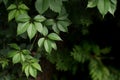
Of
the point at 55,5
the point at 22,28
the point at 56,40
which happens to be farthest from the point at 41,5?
the point at 56,40

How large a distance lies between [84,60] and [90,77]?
27 centimetres

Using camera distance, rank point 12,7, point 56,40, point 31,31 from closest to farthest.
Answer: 1. point 31,31
2. point 12,7
3. point 56,40

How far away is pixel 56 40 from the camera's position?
248 cm

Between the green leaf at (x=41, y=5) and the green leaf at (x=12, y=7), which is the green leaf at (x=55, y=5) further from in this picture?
the green leaf at (x=12, y=7)

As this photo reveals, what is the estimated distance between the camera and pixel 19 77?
226 centimetres

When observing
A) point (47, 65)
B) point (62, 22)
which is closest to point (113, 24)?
point (47, 65)

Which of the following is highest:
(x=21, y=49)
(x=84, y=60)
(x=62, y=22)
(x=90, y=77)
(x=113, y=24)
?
A: (x=62, y=22)

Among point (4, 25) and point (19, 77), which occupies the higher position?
point (4, 25)

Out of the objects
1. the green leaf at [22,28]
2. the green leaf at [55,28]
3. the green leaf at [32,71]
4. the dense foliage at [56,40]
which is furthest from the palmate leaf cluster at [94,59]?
the green leaf at [22,28]

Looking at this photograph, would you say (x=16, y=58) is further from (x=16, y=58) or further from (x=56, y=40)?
(x=56, y=40)

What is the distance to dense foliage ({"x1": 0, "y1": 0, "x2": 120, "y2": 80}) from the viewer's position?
78.0 inches

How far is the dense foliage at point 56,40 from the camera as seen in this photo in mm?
1982

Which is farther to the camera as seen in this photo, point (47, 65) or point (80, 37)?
point (80, 37)

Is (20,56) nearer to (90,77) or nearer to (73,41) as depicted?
(73,41)
